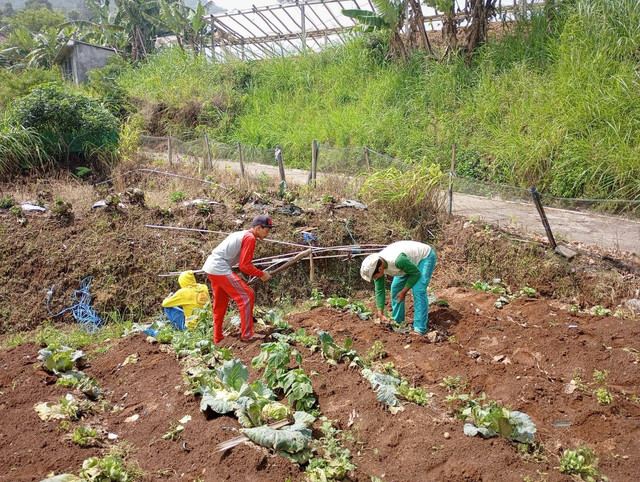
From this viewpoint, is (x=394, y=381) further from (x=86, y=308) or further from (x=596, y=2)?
(x=596, y=2)

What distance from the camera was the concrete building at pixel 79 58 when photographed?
79.4 feet

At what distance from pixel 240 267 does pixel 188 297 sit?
112 cm

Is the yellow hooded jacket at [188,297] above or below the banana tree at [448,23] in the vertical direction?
below

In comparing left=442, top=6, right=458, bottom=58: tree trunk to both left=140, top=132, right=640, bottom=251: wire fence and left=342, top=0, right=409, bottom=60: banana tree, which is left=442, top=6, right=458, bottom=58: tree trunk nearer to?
left=342, top=0, right=409, bottom=60: banana tree

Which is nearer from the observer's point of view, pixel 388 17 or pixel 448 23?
pixel 448 23

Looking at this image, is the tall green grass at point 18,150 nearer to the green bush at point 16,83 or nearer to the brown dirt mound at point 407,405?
the green bush at point 16,83

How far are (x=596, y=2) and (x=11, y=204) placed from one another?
12736 millimetres

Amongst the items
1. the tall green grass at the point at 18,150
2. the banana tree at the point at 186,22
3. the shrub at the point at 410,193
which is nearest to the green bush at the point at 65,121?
the tall green grass at the point at 18,150

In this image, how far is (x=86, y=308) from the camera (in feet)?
24.3

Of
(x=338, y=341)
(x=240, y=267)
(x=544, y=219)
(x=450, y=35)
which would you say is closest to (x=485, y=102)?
(x=450, y=35)

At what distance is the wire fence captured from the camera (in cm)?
808

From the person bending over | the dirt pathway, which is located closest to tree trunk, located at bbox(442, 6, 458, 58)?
the dirt pathway

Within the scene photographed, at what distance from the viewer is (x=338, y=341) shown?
605 centimetres

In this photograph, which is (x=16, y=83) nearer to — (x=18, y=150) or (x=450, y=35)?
(x=18, y=150)
